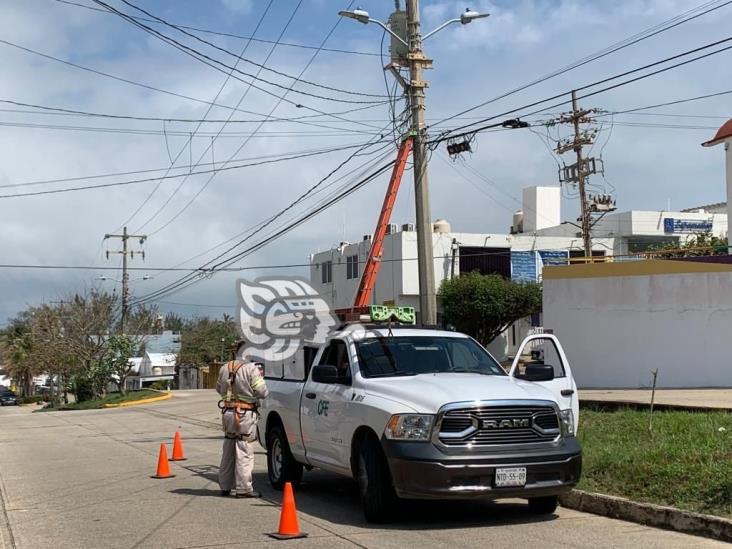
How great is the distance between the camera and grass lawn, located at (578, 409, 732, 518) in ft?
28.8

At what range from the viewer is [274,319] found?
1955 cm

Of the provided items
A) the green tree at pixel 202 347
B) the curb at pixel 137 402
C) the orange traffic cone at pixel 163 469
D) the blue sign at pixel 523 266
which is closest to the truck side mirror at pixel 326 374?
the orange traffic cone at pixel 163 469

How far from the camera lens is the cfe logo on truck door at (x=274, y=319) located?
62.9 ft

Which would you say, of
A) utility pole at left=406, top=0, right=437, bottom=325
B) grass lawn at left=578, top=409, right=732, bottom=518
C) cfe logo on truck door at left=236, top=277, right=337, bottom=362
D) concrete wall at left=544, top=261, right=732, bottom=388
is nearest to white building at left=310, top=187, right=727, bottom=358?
concrete wall at left=544, top=261, right=732, bottom=388

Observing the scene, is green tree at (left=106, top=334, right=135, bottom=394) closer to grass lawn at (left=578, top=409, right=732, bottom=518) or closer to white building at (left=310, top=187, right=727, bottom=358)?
white building at (left=310, top=187, right=727, bottom=358)

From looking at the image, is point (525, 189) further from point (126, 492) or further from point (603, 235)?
point (126, 492)

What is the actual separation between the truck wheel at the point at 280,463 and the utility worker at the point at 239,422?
55 centimetres

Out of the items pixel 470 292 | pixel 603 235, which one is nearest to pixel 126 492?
pixel 470 292

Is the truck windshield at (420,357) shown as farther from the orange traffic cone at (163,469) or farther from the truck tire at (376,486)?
the orange traffic cone at (163,469)

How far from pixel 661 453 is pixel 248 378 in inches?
195

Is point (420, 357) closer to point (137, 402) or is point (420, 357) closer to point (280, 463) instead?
point (280, 463)

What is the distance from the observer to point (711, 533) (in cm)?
798

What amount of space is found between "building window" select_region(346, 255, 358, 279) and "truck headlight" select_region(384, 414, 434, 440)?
46.1m

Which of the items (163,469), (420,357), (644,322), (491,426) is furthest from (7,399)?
(491,426)
